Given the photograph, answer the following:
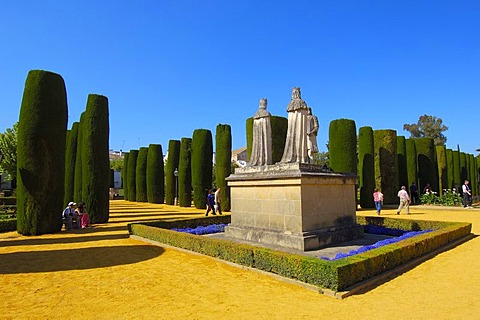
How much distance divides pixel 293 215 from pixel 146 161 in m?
26.2

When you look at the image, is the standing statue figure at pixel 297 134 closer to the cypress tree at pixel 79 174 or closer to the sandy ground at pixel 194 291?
the sandy ground at pixel 194 291

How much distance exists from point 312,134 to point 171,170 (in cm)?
2205

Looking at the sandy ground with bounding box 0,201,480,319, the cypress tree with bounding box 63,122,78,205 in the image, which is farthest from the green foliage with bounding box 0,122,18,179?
the sandy ground with bounding box 0,201,480,319

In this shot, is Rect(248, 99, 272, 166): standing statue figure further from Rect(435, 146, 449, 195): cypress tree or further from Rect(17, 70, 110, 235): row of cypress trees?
Rect(435, 146, 449, 195): cypress tree

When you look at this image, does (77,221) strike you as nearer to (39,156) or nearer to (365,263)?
(39,156)

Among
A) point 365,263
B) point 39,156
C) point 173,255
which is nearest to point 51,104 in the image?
point 39,156

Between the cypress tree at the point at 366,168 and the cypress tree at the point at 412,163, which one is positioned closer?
the cypress tree at the point at 366,168

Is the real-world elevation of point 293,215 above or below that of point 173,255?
above

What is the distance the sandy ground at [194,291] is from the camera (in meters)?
4.91

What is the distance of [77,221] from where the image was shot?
1470 cm

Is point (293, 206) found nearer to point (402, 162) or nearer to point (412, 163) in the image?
point (402, 162)

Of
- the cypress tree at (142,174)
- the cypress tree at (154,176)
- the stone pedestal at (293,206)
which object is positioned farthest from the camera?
the cypress tree at (142,174)

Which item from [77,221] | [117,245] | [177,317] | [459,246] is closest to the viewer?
[177,317]

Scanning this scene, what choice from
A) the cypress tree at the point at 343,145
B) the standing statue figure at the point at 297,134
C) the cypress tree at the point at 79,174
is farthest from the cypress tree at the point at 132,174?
the standing statue figure at the point at 297,134
